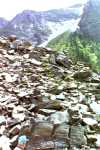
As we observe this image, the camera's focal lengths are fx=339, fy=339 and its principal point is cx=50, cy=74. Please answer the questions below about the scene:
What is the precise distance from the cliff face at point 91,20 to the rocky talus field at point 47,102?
8010cm

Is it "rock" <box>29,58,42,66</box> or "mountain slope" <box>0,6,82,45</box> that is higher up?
"rock" <box>29,58,42,66</box>

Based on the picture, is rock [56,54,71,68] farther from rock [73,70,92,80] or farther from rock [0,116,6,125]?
rock [0,116,6,125]

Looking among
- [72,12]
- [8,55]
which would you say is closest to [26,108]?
[8,55]

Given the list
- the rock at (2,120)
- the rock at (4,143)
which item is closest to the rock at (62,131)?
the rock at (4,143)

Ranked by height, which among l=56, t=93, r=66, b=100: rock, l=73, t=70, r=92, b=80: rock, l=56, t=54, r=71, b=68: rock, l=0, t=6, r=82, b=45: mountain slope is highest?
l=56, t=54, r=71, b=68: rock

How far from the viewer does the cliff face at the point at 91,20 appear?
99.8 meters

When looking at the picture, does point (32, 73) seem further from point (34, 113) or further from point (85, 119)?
point (85, 119)

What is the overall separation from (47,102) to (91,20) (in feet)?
314

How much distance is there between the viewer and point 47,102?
13.3m

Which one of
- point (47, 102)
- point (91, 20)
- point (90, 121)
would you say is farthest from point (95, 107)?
point (91, 20)

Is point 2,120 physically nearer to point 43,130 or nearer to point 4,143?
point 4,143

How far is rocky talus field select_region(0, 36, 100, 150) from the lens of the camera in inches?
425

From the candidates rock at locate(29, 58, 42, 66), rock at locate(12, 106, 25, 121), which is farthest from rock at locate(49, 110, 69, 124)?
rock at locate(29, 58, 42, 66)

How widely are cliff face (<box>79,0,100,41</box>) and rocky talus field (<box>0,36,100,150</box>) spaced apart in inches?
3153
